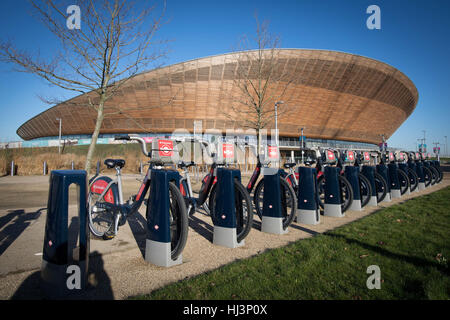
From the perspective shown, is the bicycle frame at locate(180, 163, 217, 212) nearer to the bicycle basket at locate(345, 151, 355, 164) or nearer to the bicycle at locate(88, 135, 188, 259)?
the bicycle at locate(88, 135, 188, 259)

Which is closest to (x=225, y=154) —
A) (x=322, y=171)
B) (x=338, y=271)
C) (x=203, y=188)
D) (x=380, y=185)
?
(x=203, y=188)

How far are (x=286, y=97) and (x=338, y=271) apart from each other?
144ft

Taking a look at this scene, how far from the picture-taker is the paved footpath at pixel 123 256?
8.17 ft

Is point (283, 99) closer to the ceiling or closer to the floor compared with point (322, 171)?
closer to the ceiling

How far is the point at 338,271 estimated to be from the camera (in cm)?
271

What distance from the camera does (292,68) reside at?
40062 mm

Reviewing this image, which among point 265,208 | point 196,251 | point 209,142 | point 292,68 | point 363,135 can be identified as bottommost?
point 196,251

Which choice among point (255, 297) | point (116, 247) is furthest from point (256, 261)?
point (116, 247)

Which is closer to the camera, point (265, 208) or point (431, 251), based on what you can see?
point (431, 251)

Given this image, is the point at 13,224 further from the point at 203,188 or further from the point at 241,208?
the point at 241,208

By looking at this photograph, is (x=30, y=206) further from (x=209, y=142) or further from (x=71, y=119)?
(x=71, y=119)

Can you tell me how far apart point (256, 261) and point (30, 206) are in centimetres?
707

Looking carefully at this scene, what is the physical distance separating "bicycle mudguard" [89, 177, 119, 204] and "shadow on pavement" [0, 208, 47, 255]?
4.64 ft

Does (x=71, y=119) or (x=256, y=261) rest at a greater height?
(x=71, y=119)
